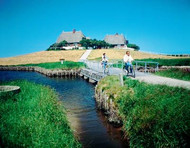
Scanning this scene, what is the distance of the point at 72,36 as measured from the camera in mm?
95875

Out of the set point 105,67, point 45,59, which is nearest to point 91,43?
point 45,59

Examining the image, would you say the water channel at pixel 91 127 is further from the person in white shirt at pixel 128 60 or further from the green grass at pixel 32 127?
the person in white shirt at pixel 128 60

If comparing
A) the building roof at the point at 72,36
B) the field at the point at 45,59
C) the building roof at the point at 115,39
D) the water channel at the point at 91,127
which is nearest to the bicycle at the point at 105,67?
the water channel at the point at 91,127

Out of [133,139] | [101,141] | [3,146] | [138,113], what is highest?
[138,113]

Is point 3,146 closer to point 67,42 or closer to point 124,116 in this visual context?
point 124,116

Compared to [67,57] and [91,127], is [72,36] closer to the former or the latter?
[67,57]

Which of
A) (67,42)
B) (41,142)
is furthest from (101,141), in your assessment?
(67,42)

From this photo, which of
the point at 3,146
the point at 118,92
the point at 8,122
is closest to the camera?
the point at 3,146

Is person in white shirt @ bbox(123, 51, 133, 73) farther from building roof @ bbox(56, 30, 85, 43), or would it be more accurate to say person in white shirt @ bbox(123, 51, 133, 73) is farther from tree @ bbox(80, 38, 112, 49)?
building roof @ bbox(56, 30, 85, 43)

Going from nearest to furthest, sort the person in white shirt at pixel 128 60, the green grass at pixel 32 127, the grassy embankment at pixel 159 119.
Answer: the grassy embankment at pixel 159 119 → the green grass at pixel 32 127 → the person in white shirt at pixel 128 60

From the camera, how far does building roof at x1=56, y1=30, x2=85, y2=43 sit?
310 ft

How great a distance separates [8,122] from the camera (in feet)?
20.3

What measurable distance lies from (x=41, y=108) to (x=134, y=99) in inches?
165

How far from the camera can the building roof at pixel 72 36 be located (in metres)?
94.4
